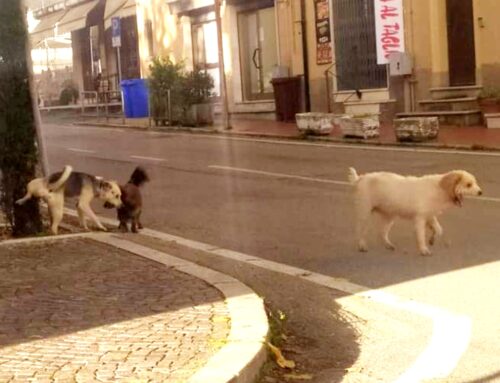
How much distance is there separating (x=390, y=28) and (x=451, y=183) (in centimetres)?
1722

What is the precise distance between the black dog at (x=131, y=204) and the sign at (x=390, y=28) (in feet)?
49.4

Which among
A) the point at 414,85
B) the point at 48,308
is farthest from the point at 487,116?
the point at 48,308

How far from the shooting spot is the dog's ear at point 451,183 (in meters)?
9.90

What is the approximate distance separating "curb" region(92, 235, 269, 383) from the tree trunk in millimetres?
3006

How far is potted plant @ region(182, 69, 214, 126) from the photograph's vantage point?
100ft

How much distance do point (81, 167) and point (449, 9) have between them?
10406 millimetres

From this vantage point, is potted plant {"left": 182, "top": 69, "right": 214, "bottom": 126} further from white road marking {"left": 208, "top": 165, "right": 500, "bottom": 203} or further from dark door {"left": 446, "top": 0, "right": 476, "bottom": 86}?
white road marking {"left": 208, "top": 165, "right": 500, "bottom": 203}

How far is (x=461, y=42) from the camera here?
83.9 feet

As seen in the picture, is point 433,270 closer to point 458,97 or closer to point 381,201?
point 381,201

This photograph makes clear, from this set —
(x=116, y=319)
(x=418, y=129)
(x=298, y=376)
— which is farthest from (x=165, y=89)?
(x=298, y=376)

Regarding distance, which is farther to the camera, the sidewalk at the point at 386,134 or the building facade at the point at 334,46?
the building facade at the point at 334,46

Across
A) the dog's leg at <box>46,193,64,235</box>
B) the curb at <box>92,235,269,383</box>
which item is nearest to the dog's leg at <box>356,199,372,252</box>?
the curb at <box>92,235,269,383</box>

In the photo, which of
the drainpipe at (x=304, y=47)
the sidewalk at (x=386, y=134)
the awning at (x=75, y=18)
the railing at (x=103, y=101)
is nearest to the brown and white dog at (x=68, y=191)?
the sidewalk at (x=386, y=134)

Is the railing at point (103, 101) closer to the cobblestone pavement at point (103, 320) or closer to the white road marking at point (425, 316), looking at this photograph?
the white road marking at point (425, 316)
